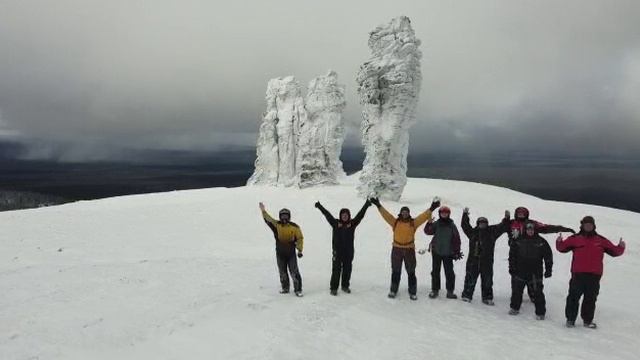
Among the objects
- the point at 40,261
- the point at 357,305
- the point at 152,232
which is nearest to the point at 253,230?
the point at 152,232

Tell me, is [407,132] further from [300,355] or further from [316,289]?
[300,355]

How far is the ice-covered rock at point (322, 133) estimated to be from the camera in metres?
43.7

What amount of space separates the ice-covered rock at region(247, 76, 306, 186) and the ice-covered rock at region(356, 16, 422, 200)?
54.8 ft

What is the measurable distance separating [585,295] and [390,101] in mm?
21784

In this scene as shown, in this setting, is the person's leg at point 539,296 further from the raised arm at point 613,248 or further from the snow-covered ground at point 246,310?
the raised arm at point 613,248

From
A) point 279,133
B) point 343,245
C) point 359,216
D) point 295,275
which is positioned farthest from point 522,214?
point 279,133

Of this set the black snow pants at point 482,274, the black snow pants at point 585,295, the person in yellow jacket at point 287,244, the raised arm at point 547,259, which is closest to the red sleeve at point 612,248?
the black snow pants at point 585,295

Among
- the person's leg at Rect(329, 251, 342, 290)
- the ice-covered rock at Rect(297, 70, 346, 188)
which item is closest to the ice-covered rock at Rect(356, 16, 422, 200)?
the ice-covered rock at Rect(297, 70, 346, 188)

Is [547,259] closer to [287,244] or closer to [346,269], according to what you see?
[346,269]

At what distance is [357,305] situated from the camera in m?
11.0

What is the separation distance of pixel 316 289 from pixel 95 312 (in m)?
5.53

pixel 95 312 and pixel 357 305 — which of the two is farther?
pixel 357 305

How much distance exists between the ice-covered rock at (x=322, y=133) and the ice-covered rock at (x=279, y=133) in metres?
1.67

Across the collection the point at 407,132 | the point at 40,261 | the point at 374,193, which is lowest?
the point at 40,261
